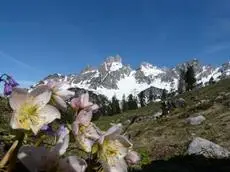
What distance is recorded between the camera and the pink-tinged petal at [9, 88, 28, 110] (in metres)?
1.41

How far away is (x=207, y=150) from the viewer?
1566 cm

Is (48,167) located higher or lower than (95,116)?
lower

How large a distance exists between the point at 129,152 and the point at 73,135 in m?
0.23

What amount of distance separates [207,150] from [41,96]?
14.6 m

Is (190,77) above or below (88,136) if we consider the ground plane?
above

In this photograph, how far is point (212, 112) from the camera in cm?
2744

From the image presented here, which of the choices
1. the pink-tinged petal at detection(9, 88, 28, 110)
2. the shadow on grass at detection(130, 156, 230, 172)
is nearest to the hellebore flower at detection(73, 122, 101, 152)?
the pink-tinged petal at detection(9, 88, 28, 110)

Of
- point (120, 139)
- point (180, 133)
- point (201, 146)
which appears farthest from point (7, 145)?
A: point (180, 133)

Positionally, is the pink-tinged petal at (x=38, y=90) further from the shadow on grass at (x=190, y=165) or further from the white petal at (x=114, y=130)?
the shadow on grass at (x=190, y=165)

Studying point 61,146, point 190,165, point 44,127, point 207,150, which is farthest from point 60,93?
point 207,150

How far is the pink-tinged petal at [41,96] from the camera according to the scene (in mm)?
1537

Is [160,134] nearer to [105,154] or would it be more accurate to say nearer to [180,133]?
[180,133]

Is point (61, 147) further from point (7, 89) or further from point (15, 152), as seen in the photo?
point (7, 89)

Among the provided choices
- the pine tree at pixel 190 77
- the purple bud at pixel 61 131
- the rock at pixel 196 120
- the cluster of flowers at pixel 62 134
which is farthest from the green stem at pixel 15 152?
A: the pine tree at pixel 190 77
